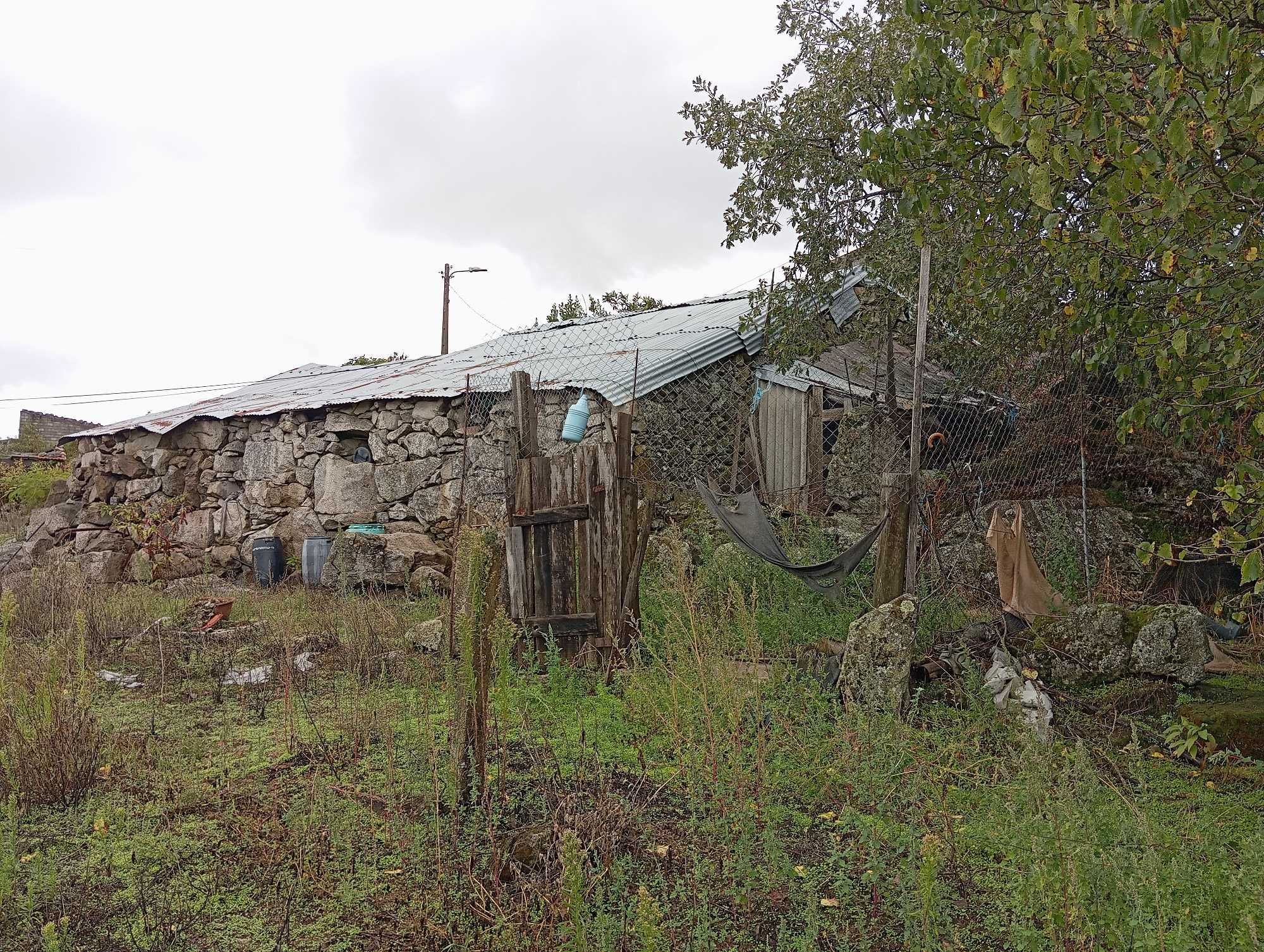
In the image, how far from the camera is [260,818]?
10.4ft

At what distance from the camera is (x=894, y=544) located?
15.8 feet

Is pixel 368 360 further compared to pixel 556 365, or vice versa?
pixel 368 360

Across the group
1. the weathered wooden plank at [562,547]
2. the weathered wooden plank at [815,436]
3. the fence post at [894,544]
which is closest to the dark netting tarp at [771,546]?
the fence post at [894,544]

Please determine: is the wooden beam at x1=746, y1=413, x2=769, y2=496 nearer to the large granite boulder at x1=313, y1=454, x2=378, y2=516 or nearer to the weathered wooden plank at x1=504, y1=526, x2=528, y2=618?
the weathered wooden plank at x1=504, y1=526, x2=528, y2=618

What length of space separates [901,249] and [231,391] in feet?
36.9

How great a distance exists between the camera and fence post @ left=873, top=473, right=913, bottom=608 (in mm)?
4801

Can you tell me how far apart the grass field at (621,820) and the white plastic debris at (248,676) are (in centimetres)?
28

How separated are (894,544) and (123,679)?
4336mm

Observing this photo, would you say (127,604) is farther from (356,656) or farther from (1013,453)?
(1013,453)

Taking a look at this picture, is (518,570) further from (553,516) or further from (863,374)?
(863,374)

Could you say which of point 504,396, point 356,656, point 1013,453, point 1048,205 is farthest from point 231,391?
point 1048,205

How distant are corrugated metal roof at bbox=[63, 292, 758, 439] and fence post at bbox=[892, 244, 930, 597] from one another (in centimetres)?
328

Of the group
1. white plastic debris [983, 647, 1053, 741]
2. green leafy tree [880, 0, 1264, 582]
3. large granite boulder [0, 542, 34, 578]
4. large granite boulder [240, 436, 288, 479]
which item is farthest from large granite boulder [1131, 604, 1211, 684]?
large granite boulder [0, 542, 34, 578]

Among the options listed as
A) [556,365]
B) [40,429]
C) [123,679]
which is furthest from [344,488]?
[40,429]
